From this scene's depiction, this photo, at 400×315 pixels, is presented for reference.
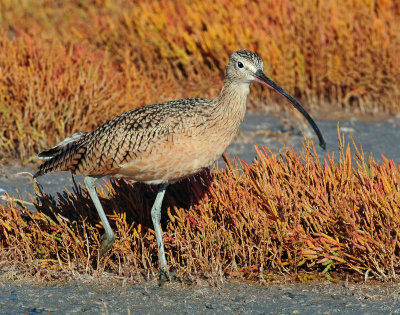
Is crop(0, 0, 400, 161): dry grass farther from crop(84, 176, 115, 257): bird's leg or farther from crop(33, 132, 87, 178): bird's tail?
crop(84, 176, 115, 257): bird's leg

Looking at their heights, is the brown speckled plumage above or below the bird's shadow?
above

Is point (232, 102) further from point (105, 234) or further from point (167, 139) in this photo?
point (105, 234)

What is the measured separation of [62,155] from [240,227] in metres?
1.39

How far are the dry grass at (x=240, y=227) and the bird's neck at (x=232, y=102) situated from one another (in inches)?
21.7

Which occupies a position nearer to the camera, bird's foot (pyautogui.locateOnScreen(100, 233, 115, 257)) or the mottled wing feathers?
the mottled wing feathers

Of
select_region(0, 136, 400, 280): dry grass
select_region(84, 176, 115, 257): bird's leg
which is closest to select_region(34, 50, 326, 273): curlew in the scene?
select_region(84, 176, 115, 257): bird's leg

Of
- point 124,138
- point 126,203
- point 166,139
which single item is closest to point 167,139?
point 166,139

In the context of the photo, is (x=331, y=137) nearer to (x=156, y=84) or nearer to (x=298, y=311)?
(x=156, y=84)

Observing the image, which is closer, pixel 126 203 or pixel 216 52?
pixel 126 203

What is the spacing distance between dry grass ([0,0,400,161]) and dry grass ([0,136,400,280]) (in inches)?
95.4

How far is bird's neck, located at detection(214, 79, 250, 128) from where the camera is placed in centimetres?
486

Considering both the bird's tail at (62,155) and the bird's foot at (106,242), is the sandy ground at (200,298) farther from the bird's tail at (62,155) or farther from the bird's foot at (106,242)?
the bird's tail at (62,155)

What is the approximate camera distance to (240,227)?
498 cm

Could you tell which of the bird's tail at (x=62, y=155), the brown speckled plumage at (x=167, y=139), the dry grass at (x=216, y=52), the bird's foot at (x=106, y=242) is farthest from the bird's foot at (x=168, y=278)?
the dry grass at (x=216, y=52)
